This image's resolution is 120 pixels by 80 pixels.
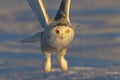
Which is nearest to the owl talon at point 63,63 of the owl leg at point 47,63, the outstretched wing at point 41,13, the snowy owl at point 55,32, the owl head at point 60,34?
the snowy owl at point 55,32

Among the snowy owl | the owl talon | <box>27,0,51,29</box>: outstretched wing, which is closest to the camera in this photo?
the snowy owl

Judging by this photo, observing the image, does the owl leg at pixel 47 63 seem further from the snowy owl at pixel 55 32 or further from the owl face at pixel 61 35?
the owl face at pixel 61 35

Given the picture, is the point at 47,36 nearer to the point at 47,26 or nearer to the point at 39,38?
the point at 47,26

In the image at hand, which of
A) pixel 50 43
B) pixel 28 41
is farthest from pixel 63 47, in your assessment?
pixel 28 41

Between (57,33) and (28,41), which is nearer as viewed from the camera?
(57,33)

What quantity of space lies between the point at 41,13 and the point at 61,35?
9.60 feet

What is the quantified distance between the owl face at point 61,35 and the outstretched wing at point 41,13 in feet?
4.78

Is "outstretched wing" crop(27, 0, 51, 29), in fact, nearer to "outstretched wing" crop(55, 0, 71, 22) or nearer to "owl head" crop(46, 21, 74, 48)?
"outstretched wing" crop(55, 0, 71, 22)

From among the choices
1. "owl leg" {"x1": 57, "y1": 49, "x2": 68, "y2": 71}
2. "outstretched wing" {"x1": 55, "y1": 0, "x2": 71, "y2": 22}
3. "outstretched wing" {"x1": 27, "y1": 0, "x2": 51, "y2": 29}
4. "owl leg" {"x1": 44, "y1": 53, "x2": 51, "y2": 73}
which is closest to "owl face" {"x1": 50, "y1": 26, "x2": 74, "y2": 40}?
"outstretched wing" {"x1": 27, "y1": 0, "x2": 51, "y2": 29}

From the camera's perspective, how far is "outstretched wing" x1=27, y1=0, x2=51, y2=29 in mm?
42000

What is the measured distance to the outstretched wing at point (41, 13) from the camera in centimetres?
4200

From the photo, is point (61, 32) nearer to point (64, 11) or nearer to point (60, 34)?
point (60, 34)

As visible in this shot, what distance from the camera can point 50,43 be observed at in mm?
41531

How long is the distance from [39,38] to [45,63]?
72.3 inches
